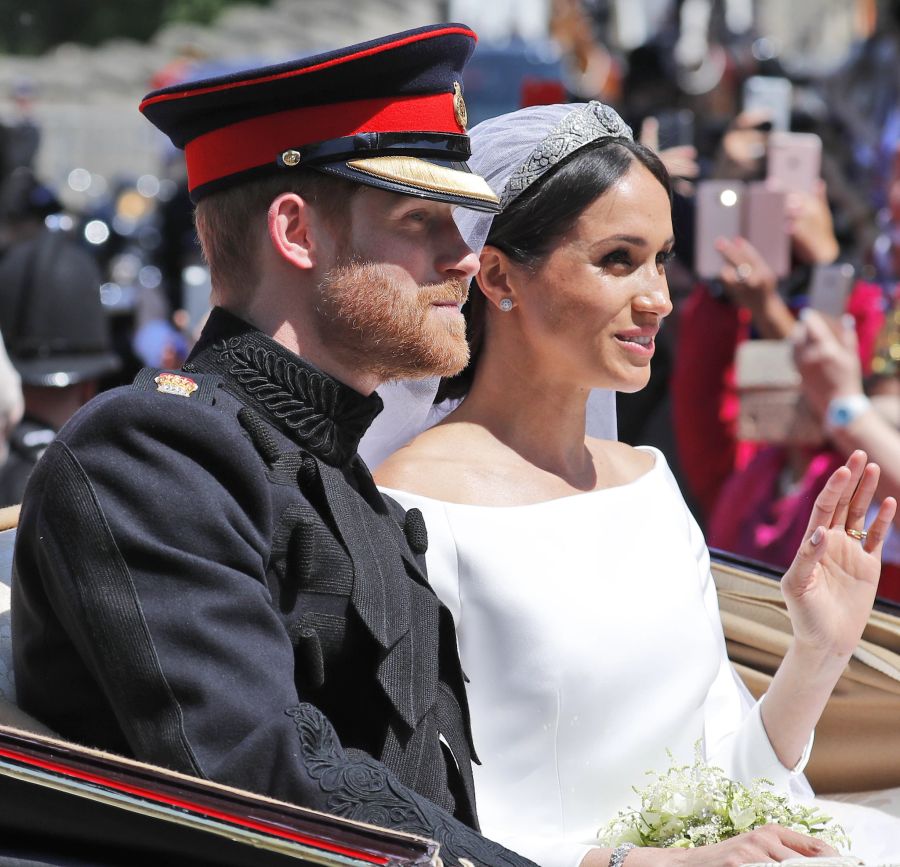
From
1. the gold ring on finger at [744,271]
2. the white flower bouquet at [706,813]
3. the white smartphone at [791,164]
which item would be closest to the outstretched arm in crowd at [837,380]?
the gold ring on finger at [744,271]

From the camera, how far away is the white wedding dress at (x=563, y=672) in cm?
255

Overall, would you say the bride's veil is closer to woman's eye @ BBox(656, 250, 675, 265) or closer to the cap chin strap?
the cap chin strap

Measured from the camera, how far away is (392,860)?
4.92ft

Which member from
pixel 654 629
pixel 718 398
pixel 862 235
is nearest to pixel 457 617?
pixel 654 629

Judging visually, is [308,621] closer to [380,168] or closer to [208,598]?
[208,598]

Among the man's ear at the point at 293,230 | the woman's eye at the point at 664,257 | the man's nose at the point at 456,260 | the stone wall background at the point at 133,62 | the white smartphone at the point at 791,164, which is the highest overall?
the man's ear at the point at 293,230

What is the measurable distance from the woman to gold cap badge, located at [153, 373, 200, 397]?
Answer: 2.56 feet

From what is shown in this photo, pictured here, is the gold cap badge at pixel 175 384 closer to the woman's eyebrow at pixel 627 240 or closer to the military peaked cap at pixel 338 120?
the military peaked cap at pixel 338 120

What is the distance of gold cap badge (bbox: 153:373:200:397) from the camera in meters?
1.86

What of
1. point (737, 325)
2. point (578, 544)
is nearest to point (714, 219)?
point (737, 325)

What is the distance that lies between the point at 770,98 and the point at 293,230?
4.12 metres

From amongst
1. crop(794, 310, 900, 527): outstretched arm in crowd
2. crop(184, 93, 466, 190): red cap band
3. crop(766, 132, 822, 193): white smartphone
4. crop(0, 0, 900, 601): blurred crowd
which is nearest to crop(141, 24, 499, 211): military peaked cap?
crop(184, 93, 466, 190): red cap band

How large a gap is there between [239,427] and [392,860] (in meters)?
0.63

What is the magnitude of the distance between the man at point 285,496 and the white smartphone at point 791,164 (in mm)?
2990
